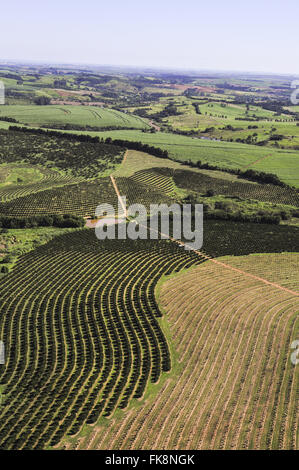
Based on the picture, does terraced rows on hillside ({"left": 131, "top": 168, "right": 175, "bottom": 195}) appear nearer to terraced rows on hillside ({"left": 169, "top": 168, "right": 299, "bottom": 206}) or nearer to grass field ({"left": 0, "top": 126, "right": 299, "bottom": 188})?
terraced rows on hillside ({"left": 169, "top": 168, "right": 299, "bottom": 206})

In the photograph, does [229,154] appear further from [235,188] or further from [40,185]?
[40,185]

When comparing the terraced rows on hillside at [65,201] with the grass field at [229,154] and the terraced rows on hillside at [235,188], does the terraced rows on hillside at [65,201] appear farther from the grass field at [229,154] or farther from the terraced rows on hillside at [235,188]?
the grass field at [229,154]
